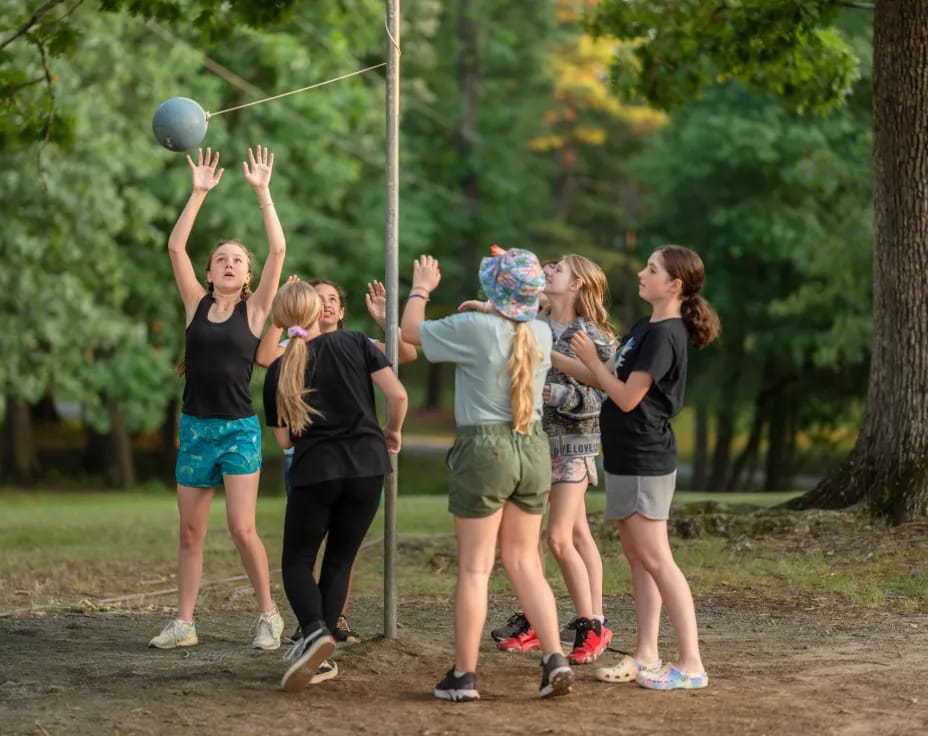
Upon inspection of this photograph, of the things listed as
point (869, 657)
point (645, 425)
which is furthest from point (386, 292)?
point (869, 657)

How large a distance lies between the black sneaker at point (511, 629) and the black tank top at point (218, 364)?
1667 millimetres

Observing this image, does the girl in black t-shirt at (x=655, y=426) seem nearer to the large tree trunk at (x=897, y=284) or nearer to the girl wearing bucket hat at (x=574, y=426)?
the girl wearing bucket hat at (x=574, y=426)

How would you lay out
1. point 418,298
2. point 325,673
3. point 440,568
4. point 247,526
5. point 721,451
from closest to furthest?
point 418,298 → point 325,673 → point 247,526 → point 440,568 → point 721,451

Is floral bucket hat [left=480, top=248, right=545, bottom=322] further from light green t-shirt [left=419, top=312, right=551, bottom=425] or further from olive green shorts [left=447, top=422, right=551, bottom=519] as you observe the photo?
olive green shorts [left=447, top=422, right=551, bottom=519]

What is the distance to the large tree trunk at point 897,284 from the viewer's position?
10.9m

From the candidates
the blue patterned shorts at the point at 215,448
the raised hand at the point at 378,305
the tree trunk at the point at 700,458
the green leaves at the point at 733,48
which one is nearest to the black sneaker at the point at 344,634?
the blue patterned shorts at the point at 215,448

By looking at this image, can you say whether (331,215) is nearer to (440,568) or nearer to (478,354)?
(440,568)

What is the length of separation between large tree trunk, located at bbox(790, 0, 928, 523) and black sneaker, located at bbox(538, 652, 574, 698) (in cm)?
574

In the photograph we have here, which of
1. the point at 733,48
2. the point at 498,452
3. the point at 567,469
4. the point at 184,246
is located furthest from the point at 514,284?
the point at 733,48

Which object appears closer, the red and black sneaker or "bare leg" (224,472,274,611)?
the red and black sneaker

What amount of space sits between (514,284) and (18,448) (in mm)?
27522

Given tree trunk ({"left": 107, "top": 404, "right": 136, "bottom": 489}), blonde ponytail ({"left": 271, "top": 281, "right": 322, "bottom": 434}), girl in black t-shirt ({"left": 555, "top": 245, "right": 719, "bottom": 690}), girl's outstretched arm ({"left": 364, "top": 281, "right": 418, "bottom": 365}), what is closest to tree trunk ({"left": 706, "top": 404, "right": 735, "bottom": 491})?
tree trunk ({"left": 107, "top": 404, "right": 136, "bottom": 489})

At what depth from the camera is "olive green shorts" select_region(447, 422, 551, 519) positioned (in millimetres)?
5664

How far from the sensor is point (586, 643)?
6664 millimetres
